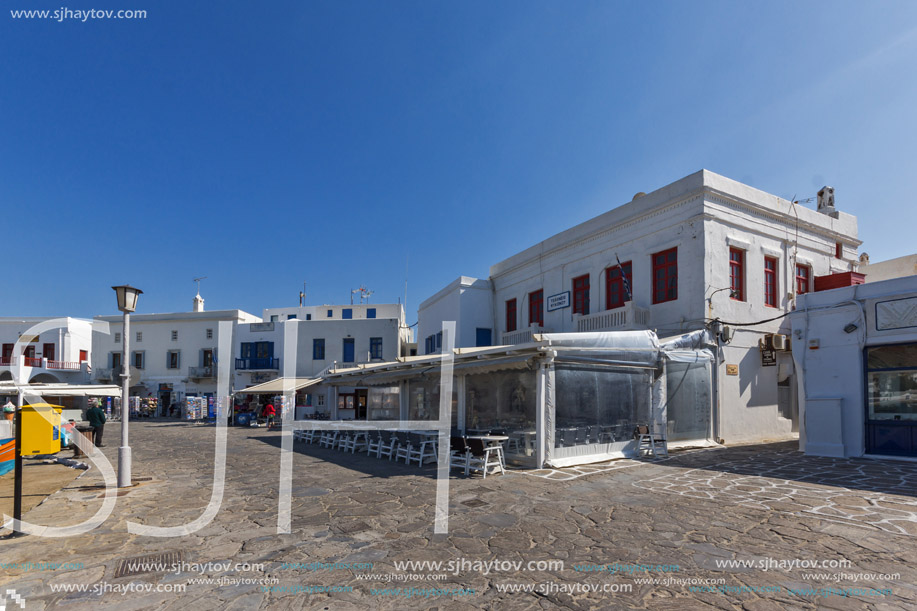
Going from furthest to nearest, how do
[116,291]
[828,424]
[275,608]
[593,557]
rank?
[828,424] < [116,291] < [593,557] < [275,608]

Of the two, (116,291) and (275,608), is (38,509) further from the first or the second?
(275,608)

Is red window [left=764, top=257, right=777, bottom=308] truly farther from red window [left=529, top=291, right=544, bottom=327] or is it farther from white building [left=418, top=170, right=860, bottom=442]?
red window [left=529, top=291, right=544, bottom=327]

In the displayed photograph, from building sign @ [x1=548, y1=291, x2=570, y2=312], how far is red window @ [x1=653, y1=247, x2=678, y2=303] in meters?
3.74

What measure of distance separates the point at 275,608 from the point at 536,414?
676cm

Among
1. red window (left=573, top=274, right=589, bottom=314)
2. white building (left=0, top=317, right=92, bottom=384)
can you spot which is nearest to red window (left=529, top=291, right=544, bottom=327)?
red window (left=573, top=274, right=589, bottom=314)

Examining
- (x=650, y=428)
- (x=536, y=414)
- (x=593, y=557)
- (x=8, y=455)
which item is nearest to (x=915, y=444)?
(x=650, y=428)

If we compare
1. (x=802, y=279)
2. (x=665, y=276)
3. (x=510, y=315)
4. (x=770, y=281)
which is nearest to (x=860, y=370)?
(x=770, y=281)

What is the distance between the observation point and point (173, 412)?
33469 millimetres

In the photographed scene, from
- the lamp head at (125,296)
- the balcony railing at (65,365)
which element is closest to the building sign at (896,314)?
the lamp head at (125,296)

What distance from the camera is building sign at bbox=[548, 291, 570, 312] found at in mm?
18609

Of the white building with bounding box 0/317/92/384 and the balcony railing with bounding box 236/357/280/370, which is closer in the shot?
the balcony railing with bounding box 236/357/280/370

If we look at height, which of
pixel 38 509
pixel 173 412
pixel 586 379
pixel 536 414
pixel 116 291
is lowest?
pixel 173 412

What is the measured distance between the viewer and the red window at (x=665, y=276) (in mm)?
14818

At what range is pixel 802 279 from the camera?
52.5ft
